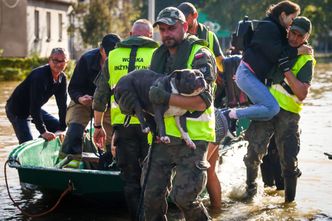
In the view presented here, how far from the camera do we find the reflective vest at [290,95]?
8.16 meters

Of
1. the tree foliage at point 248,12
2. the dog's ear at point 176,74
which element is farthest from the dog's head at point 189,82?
the tree foliage at point 248,12

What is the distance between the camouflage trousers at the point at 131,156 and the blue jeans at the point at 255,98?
1.36 meters

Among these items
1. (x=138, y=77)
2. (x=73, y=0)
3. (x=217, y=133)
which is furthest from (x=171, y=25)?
(x=73, y=0)

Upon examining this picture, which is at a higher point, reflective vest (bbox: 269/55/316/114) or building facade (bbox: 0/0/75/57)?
reflective vest (bbox: 269/55/316/114)

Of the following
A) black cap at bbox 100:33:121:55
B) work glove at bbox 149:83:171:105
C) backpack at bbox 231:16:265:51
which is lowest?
work glove at bbox 149:83:171:105

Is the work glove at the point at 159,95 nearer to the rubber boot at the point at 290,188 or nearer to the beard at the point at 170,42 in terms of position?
the beard at the point at 170,42

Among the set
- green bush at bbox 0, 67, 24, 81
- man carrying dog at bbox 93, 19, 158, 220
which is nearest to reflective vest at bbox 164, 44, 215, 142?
man carrying dog at bbox 93, 19, 158, 220

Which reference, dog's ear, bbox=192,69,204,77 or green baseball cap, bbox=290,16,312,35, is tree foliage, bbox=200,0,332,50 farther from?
dog's ear, bbox=192,69,204,77

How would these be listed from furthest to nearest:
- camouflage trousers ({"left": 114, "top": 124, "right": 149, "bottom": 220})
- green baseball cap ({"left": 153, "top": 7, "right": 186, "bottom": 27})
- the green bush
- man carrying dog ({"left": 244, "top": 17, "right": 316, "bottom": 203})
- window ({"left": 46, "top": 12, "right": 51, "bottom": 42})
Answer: window ({"left": 46, "top": 12, "right": 51, "bottom": 42})
the green bush
man carrying dog ({"left": 244, "top": 17, "right": 316, "bottom": 203})
camouflage trousers ({"left": 114, "top": 124, "right": 149, "bottom": 220})
green baseball cap ({"left": 153, "top": 7, "right": 186, "bottom": 27})

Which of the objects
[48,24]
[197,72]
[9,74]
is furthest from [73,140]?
[48,24]

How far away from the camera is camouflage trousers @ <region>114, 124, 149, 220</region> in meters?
6.94

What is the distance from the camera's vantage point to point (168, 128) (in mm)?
6078

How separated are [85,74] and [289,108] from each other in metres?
2.37

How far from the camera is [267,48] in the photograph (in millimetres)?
7918
